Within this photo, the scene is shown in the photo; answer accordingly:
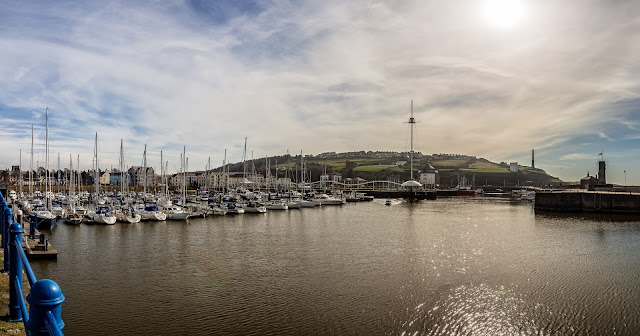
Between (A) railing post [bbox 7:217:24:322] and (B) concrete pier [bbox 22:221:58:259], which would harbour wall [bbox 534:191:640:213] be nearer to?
(B) concrete pier [bbox 22:221:58:259]

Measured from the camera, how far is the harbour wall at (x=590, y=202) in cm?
8569

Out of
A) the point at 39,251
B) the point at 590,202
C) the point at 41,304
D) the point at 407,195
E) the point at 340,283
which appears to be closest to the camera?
the point at 41,304

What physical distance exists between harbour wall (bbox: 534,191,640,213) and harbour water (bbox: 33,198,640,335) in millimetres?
41124

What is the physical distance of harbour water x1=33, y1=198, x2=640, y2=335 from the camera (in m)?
20.8

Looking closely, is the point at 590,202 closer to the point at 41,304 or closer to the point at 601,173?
the point at 601,173

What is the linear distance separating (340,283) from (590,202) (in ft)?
284

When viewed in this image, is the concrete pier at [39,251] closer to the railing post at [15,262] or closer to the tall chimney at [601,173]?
the railing post at [15,262]

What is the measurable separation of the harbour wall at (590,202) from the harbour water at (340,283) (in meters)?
41.1

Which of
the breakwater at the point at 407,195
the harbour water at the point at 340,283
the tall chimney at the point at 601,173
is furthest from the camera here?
the breakwater at the point at 407,195

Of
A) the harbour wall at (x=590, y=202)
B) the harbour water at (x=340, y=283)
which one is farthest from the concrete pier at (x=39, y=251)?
the harbour wall at (x=590, y=202)

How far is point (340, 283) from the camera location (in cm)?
2819

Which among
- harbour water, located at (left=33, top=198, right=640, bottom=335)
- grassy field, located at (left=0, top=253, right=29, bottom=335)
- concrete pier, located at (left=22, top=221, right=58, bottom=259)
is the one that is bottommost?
harbour water, located at (left=33, top=198, right=640, bottom=335)

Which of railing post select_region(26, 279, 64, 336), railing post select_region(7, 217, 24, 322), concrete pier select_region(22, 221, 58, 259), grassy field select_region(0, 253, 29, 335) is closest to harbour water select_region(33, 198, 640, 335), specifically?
concrete pier select_region(22, 221, 58, 259)

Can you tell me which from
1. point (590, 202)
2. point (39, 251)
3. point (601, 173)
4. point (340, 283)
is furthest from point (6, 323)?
point (601, 173)
